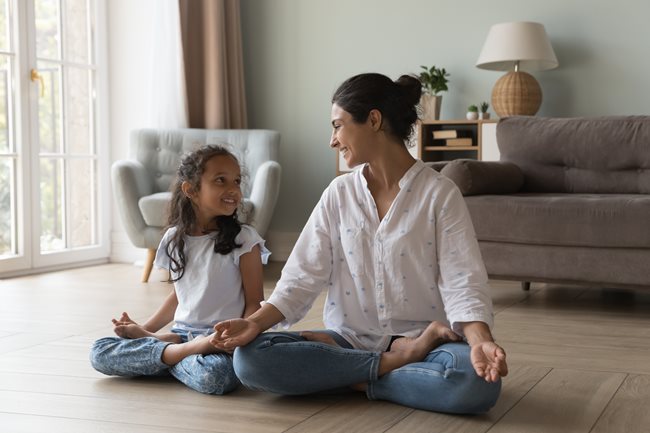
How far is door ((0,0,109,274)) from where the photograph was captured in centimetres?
442

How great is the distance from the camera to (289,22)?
522 centimetres

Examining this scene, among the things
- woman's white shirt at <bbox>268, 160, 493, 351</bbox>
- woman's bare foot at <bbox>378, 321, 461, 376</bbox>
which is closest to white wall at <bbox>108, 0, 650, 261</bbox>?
woman's white shirt at <bbox>268, 160, 493, 351</bbox>

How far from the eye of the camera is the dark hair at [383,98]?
6.11 ft

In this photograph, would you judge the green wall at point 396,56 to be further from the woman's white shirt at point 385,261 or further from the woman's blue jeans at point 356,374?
the woman's blue jeans at point 356,374

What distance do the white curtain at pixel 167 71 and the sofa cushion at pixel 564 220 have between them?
207 cm

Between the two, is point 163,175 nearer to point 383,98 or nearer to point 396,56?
point 396,56

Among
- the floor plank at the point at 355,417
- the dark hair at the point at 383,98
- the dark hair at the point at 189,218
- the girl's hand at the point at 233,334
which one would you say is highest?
the dark hair at the point at 383,98

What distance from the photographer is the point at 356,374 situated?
1.85m

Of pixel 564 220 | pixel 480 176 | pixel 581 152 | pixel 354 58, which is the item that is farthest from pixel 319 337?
pixel 354 58

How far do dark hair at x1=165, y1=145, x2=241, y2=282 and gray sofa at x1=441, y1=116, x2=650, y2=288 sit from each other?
1413 millimetres

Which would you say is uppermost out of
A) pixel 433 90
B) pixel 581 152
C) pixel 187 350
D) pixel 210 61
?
pixel 210 61

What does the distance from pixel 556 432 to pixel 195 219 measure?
1086mm

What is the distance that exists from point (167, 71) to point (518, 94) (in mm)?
1945

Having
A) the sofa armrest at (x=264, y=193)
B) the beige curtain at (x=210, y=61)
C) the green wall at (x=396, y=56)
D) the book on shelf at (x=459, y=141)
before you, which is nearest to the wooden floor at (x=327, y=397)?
the sofa armrest at (x=264, y=193)
